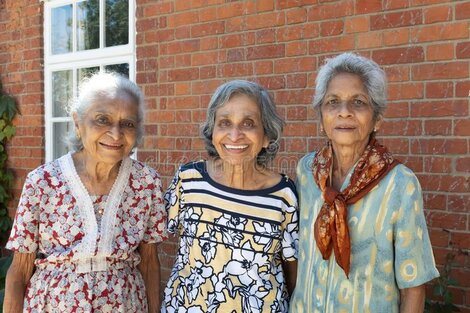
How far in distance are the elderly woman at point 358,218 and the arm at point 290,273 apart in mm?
139

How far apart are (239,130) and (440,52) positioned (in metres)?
1.40

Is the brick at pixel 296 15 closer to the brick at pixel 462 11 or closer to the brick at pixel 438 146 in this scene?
the brick at pixel 462 11

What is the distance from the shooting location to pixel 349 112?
2.29 m

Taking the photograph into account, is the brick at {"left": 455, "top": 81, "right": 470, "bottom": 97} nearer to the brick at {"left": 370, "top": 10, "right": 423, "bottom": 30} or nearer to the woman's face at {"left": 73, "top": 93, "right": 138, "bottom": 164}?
the brick at {"left": 370, "top": 10, "right": 423, "bottom": 30}

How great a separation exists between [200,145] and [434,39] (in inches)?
77.5

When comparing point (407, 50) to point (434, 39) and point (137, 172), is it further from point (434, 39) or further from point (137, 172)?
point (137, 172)

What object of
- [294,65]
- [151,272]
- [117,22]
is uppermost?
[117,22]

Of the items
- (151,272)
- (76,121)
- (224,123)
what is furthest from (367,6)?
(151,272)

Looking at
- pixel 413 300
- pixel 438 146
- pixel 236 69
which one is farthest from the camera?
pixel 236 69

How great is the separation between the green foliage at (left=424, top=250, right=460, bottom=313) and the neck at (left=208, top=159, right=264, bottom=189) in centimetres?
116

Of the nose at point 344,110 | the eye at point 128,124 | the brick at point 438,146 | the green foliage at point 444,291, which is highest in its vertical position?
the nose at point 344,110

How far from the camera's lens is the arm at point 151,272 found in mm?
2748

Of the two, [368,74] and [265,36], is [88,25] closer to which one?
[265,36]

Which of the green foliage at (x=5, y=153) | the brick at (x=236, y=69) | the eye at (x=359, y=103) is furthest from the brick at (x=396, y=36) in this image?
the green foliage at (x=5, y=153)
